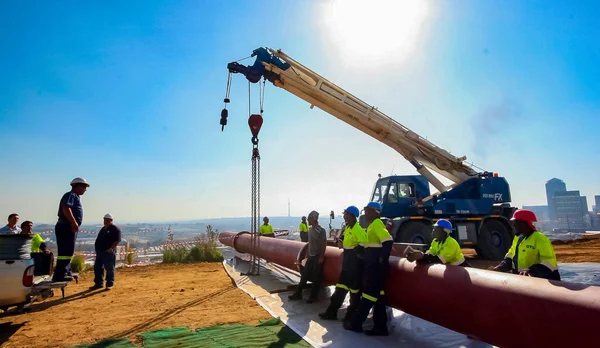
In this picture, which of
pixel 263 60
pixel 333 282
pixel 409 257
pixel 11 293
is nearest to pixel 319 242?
pixel 333 282

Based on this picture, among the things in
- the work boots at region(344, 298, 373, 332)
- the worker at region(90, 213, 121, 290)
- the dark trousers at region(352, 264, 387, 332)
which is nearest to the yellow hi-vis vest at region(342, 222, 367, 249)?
the dark trousers at region(352, 264, 387, 332)

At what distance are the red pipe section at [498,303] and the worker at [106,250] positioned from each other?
696 cm

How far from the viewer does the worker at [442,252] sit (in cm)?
477

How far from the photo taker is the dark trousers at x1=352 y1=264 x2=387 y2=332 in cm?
482

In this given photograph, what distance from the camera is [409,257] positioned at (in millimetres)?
4750

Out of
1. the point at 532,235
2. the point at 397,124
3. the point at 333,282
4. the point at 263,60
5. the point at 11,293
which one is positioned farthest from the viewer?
the point at 397,124

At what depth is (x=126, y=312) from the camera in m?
6.16

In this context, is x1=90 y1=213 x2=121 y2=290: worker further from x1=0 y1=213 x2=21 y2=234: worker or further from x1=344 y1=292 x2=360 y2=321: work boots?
x1=344 y1=292 x2=360 y2=321: work boots

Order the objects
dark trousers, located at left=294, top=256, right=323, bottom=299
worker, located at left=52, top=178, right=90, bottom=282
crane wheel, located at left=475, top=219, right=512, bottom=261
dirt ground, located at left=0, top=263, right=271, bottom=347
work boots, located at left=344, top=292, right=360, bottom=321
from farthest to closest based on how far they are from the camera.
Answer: crane wheel, located at left=475, top=219, right=512, bottom=261 < dark trousers, located at left=294, top=256, right=323, bottom=299 < worker, located at left=52, top=178, right=90, bottom=282 < work boots, located at left=344, top=292, right=360, bottom=321 < dirt ground, located at left=0, top=263, right=271, bottom=347

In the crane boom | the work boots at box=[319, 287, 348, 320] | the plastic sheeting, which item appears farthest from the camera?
the crane boom

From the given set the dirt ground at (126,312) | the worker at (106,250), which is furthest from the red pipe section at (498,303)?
the worker at (106,250)

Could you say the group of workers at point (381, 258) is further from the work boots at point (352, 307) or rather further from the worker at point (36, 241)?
the worker at point (36, 241)

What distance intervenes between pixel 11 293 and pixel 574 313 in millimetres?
6640

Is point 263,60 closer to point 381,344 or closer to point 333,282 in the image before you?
point 333,282
